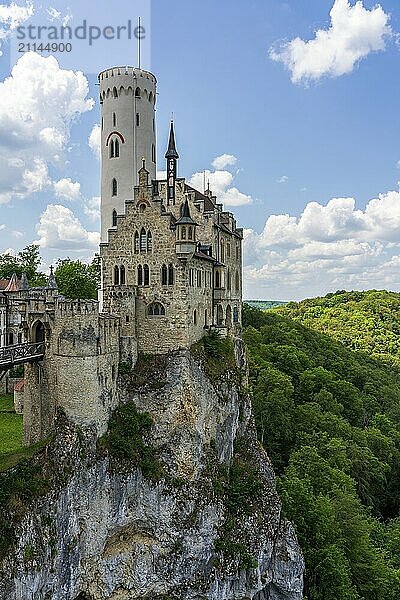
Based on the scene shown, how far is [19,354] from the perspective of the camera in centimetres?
3356

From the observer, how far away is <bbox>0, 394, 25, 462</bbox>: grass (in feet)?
107

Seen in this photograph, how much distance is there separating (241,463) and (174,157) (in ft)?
85.0

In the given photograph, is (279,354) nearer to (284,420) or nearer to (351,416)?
(351,416)

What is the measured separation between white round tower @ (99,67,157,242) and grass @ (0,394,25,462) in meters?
16.4

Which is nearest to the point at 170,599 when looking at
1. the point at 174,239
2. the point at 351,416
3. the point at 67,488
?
the point at 67,488

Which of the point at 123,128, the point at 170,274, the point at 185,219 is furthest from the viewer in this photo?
the point at 123,128

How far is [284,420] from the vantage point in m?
66.4

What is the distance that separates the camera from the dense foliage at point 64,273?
226ft

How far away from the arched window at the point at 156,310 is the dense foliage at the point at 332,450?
69.3ft

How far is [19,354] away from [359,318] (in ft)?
439

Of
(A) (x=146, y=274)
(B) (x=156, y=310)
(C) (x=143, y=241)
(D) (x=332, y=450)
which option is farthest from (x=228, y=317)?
(D) (x=332, y=450)

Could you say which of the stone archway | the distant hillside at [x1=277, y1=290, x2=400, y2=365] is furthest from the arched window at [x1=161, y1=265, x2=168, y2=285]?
the distant hillside at [x1=277, y1=290, x2=400, y2=365]

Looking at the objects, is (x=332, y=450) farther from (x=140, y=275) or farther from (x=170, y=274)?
(x=140, y=275)

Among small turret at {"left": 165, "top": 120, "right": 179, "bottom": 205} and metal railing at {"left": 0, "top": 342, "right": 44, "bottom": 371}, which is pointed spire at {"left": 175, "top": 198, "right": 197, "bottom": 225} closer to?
small turret at {"left": 165, "top": 120, "right": 179, "bottom": 205}
